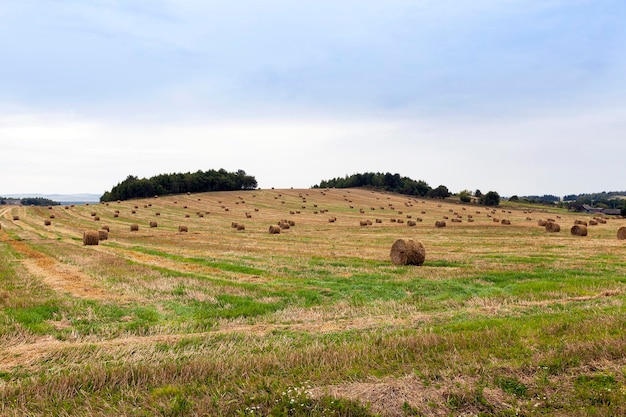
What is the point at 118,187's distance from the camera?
385 ft

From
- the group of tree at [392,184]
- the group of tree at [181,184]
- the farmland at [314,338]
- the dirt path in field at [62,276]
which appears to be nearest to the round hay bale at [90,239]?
the dirt path in field at [62,276]

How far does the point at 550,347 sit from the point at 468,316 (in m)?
3.16

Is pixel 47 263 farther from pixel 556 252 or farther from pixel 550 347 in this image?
pixel 556 252

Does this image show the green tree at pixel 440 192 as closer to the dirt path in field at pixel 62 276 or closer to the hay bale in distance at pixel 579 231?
the hay bale in distance at pixel 579 231

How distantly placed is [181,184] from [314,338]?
112 meters

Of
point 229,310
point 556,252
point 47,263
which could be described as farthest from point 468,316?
point 47,263

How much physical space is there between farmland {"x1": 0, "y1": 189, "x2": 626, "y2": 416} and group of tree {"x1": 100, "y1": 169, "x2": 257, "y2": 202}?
313ft

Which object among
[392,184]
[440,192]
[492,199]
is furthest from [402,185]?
[492,199]

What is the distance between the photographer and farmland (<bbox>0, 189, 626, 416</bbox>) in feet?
19.6

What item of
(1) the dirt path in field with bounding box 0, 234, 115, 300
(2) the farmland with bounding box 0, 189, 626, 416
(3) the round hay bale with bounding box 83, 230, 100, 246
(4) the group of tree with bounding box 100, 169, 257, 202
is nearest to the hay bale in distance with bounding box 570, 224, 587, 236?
(2) the farmland with bounding box 0, 189, 626, 416

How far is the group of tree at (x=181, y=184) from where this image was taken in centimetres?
11019

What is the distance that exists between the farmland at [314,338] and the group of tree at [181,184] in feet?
313

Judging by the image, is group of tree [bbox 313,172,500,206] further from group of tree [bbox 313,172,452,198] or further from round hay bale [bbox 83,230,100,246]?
round hay bale [bbox 83,230,100,246]

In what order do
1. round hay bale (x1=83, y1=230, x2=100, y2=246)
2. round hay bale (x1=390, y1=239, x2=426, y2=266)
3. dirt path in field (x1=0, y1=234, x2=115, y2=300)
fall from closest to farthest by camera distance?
dirt path in field (x1=0, y1=234, x2=115, y2=300), round hay bale (x1=390, y1=239, x2=426, y2=266), round hay bale (x1=83, y1=230, x2=100, y2=246)
